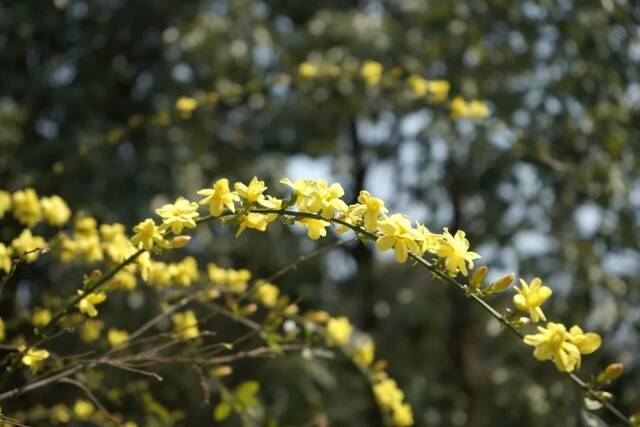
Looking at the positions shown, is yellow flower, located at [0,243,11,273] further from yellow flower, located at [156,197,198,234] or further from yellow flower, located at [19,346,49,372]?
yellow flower, located at [156,197,198,234]

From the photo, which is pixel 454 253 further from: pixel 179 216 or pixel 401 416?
pixel 401 416

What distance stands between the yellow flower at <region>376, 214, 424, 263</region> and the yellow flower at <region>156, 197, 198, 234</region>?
0.81ft

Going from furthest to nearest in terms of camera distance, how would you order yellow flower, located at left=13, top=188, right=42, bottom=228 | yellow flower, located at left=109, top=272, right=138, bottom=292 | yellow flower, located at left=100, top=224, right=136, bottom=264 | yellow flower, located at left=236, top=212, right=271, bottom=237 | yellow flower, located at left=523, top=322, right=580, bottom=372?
yellow flower, located at left=13, top=188, right=42, bottom=228
yellow flower, located at left=100, top=224, right=136, bottom=264
yellow flower, located at left=109, top=272, right=138, bottom=292
yellow flower, located at left=236, top=212, right=271, bottom=237
yellow flower, located at left=523, top=322, right=580, bottom=372

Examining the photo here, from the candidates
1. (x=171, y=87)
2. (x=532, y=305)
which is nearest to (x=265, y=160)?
(x=171, y=87)

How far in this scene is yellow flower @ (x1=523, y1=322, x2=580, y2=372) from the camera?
1035 mm

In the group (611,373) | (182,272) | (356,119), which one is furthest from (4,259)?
(356,119)

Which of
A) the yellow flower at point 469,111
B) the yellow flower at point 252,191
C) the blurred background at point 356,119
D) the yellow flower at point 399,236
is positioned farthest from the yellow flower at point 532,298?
the blurred background at point 356,119

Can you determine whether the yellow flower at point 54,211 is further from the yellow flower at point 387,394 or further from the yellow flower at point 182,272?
the yellow flower at point 387,394

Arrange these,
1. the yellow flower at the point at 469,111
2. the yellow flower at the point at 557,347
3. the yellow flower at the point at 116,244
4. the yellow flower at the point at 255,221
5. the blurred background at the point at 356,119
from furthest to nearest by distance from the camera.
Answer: the blurred background at the point at 356,119, the yellow flower at the point at 469,111, the yellow flower at the point at 116,244, the yellow flower at the point at 255,221, the yellow flower at the point at 557,347

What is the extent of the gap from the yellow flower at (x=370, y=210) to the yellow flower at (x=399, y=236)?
0.01 m

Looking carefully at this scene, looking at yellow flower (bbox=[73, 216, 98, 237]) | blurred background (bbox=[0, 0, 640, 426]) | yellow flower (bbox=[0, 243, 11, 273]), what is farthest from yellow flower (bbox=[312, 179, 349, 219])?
blurred background (bbox=[0, 0, 640, 426])

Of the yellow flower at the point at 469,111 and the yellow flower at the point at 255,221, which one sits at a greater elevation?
the yellow flower at the point at 469,111

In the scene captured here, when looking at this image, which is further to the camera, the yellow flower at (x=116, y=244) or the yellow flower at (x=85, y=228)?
the yellow flower at (x=85, y=228)

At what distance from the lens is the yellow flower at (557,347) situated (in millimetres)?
1035
